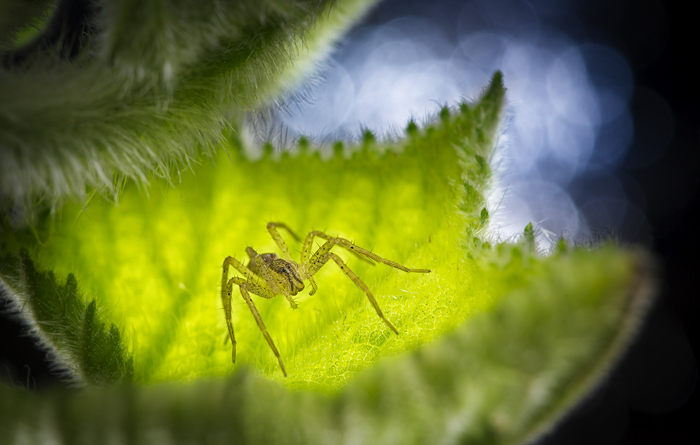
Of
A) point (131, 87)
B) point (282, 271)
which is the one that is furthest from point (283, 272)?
point (131, 87)

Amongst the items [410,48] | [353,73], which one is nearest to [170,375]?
[353,73]

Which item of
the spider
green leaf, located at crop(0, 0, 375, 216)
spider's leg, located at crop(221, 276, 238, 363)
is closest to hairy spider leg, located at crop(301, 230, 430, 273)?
the spider

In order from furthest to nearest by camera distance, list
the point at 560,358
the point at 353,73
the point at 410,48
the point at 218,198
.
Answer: the point at 410,48 → the point at 353,73 → the point at 218,198 → the point at 560,358

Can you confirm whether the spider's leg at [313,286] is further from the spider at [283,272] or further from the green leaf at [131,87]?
the green leaf at [131,87]

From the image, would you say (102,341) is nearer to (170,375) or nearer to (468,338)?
(170,375)

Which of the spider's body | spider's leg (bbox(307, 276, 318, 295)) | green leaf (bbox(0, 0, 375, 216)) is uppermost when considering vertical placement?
green leaf (bbox(0, 0, 375, 216))

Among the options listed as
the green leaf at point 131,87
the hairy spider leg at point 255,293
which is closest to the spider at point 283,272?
the hairy spider leg at point 255,293

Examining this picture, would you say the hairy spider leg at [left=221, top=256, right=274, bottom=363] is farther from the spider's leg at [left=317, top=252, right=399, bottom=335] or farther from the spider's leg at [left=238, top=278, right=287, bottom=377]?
the spider's leg at [left=317, top=252, right=399, bottom=335]
